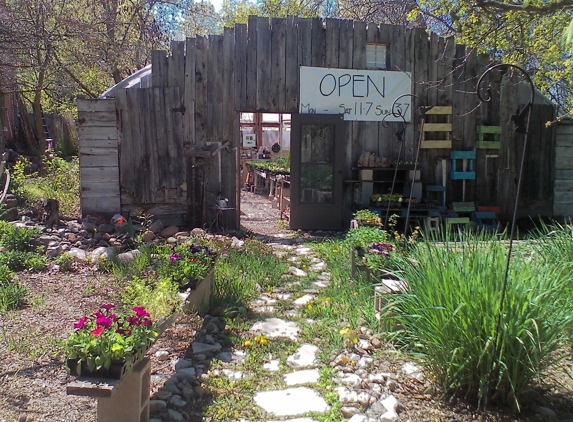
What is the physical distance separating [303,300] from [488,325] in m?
2.74

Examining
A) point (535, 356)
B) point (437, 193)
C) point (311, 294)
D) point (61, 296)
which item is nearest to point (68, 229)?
point (61, 296)

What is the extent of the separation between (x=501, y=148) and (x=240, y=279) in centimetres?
638

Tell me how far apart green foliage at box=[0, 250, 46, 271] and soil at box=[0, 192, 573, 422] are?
615 mm

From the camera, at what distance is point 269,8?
61.3 feet

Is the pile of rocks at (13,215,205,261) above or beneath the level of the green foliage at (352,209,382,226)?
beneath

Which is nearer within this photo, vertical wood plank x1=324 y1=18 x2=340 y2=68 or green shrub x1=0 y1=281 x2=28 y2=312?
green shrub x1=0 y1=281 x2=28 y2=312

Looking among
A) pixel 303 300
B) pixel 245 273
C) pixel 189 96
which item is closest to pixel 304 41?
pixel 189 96

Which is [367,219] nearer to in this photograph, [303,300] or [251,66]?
[303,300]

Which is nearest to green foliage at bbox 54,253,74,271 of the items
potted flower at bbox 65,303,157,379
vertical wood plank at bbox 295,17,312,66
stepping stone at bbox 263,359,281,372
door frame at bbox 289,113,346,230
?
stepping stone at bbox 263,359,281,372

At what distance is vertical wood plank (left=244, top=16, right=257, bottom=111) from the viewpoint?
9.57 m

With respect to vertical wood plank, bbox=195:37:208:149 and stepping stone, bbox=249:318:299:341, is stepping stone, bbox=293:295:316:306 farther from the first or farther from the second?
vertical wood plank, bbox=195:37:208:149

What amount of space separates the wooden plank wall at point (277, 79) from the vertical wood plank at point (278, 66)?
2 cm

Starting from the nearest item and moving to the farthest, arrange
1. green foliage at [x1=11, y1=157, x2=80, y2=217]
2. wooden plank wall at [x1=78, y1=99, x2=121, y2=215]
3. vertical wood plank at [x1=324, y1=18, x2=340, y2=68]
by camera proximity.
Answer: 1. wooden plank wall at [x1=78, y1=99, x2=121, y2=215]
2. vertical wood plank at [x1=324, y1=18, x2=340, y2=68]
3. green foliage at [x1=11, y1=157, x2=80, y2=217]

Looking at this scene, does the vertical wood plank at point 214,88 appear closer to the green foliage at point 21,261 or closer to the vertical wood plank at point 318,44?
the vertical wood plank at point 318,44
